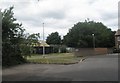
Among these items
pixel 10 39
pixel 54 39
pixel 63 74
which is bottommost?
pixel 63 74

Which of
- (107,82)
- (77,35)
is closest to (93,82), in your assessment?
(107,82)

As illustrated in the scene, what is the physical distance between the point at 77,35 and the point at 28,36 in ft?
127

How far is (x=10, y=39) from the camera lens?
34781 mm

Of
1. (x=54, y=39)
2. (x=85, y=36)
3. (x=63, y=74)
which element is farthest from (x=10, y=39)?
(x=54, y=39)

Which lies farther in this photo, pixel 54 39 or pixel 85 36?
pixel 54 39

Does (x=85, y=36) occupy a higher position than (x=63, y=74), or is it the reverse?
(x=85, y=36)

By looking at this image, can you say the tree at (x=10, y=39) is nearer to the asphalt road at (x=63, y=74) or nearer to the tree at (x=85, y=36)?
the asphalt road at (x=63, y=74)

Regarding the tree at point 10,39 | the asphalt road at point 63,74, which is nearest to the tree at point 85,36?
the tree at point 10,39

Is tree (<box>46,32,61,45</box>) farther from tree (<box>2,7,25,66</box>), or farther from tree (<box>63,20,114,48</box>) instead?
tree (<box>2,7,25,66</box>)

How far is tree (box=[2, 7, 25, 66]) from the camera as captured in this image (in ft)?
108

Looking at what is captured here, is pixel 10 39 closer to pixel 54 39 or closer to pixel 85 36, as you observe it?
pixel 85 36

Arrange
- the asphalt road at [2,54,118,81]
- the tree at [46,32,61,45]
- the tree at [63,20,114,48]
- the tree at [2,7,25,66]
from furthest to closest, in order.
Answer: the tree at [46,32,61,45], the tree at [63,20,114,48], the tree at [2,7,25,66], the asphalt road at [2,54,118,81]

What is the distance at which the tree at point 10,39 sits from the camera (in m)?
32.8

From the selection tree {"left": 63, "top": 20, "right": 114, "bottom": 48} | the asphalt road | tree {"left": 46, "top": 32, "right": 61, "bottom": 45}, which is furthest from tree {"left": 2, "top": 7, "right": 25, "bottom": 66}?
tree {"left": 46, "top": 32, "right": 61, "bottom": 45}
